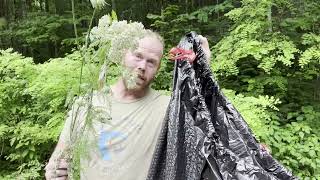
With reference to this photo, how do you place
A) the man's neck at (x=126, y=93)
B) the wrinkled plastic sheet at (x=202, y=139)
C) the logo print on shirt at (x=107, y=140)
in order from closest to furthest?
the wrinkled plastic sheet at (x=202, y=139) → the logo print on shirt at (x=107, y=140) → the man's neck at (x=126, y=93)

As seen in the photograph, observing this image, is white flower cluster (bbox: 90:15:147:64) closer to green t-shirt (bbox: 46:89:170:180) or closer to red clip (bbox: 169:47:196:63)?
green t-shirt (bbox: 46:89:170:180)

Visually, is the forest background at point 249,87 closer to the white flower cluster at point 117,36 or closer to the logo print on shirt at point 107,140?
the logo print on shirt at point 107,140

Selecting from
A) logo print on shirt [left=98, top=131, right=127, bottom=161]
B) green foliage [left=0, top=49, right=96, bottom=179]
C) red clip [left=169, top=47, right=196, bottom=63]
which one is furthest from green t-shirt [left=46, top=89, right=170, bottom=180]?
green foliage [left=0, top=49, right=96, bottom=179]

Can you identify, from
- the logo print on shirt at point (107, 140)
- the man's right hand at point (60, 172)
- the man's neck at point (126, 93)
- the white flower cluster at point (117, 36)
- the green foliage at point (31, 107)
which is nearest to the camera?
the white flower cluster at point (117, 36)

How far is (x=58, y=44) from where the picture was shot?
7367 mm

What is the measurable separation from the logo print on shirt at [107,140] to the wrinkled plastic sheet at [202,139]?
0.55 ft

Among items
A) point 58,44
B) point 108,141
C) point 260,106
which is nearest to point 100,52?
point 108,141

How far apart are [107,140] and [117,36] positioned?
2.93 ft

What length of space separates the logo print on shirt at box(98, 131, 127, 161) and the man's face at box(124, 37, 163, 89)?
237 millimetres

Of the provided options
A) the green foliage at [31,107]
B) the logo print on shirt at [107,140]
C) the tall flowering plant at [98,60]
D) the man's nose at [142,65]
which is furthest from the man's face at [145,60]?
the green foliage at [31,107]

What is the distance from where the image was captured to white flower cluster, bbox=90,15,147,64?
3.72ft

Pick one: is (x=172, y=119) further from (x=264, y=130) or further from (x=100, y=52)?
(x=264, y=130)

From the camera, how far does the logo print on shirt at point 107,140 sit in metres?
1.92

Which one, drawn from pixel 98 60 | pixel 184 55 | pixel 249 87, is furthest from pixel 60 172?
pixel 249 87
